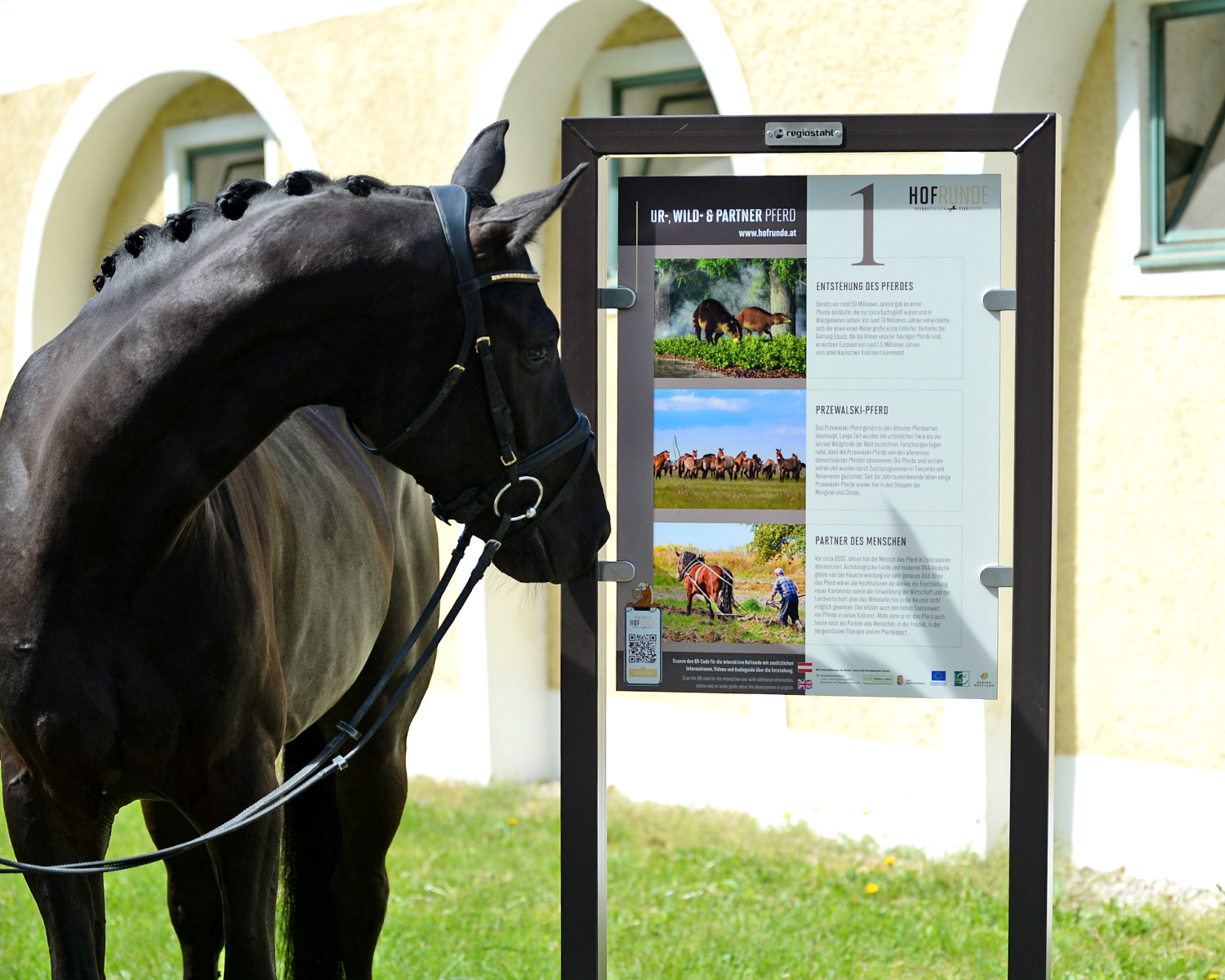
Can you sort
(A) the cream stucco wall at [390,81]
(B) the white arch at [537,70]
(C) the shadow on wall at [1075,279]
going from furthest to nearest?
(A) the cream stucco wall at [390,81], (B) the white arch at [537,70], (C) the shadow on wall at [1075,279]

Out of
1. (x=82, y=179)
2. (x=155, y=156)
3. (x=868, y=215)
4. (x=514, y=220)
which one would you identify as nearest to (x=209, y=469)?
(x=514, y=220)

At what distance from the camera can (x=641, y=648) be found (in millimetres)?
2615

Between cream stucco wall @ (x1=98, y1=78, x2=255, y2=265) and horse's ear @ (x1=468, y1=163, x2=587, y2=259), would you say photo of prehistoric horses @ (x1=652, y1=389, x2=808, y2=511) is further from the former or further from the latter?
cream stucco wall @ (x1=98, y1=78, x2=255, y2=265)

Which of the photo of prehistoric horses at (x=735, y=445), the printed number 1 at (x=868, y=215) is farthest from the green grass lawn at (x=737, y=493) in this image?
the printed number 1 at (x=868, y=215)

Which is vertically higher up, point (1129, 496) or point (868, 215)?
point (868, 215)

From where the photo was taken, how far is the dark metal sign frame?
2455 millimetres

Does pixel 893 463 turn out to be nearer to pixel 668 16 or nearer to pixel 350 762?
pixel 350 762

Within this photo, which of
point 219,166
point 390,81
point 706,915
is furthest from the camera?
point 219,166

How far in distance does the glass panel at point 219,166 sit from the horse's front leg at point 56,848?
20.4ft

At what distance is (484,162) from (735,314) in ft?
2.05

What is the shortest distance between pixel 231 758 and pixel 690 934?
239 centimetres

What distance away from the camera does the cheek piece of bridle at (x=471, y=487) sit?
1.98 metres

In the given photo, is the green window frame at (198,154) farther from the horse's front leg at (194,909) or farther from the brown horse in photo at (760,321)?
the brown horse in photo at (760,321)

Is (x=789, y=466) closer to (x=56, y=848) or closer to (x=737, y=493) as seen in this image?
(x=737, y=493)
